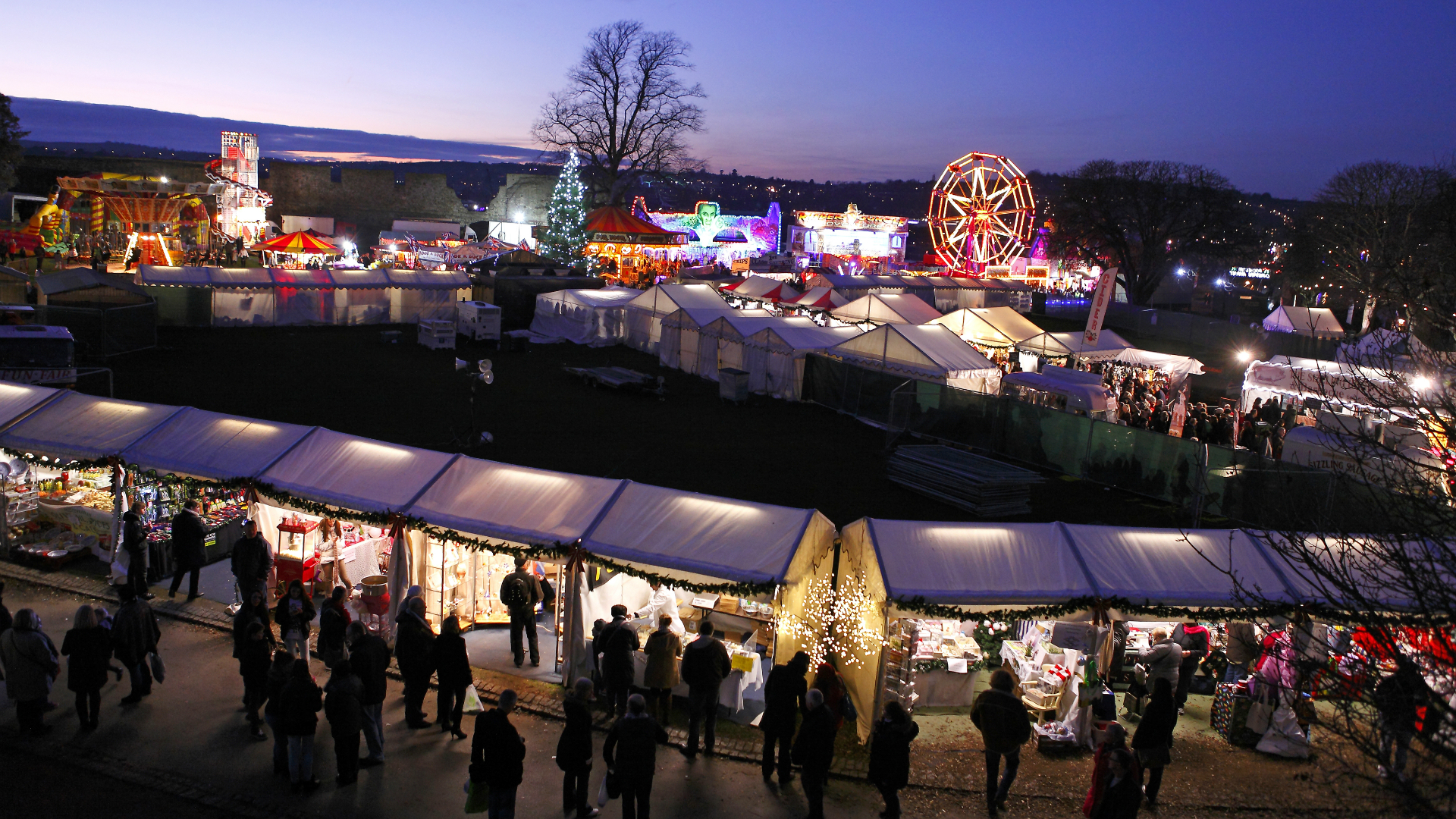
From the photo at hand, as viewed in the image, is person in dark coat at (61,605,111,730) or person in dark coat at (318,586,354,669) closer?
person in dark coat at (61,605,111,730)

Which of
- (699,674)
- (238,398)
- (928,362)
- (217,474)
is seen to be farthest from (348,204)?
(699,674)

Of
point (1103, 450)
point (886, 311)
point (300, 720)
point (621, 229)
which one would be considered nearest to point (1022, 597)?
point (300, 720)

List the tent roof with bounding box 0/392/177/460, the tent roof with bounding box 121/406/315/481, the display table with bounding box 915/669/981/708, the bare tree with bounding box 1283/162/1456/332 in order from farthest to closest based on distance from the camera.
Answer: the bare tree with bounding box 1283/162/1456/332, the tent roof with bounding box 0/392/177/460, the tent roof with bounding box 121/406/315/481, the display table with bounding box 915/669/981/708

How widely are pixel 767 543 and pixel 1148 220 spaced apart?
1997 inches

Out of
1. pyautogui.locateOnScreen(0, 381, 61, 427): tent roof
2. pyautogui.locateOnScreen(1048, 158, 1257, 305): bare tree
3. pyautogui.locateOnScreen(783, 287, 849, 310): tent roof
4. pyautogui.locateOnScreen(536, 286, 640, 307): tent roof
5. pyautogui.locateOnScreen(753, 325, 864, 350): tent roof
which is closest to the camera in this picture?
pyautogui.locateOnScreen(0, 381, 61, 427): tent roof

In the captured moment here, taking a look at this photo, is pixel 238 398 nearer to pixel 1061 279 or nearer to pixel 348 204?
pixel 348 204

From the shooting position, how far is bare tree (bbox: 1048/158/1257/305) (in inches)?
2021

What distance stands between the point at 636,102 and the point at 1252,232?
3867 cm

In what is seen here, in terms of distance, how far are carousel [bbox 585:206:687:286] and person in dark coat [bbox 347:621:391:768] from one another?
1259 inches

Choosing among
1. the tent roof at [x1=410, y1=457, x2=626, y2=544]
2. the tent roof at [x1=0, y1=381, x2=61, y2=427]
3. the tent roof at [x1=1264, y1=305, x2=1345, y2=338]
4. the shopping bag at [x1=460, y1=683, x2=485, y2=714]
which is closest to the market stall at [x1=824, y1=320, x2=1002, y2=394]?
the tent roof at [x1=410, y1=457, x2=626, y2=544]

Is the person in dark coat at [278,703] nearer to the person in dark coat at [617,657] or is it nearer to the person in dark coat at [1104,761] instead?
the person in dark coat at [617,657]

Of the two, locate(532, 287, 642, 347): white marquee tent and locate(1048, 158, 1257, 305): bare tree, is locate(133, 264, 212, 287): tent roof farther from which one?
locate(1048, 158, 1257, 305): bare tree

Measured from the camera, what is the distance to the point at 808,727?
592 cm

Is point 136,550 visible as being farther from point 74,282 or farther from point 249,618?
point 74,282
